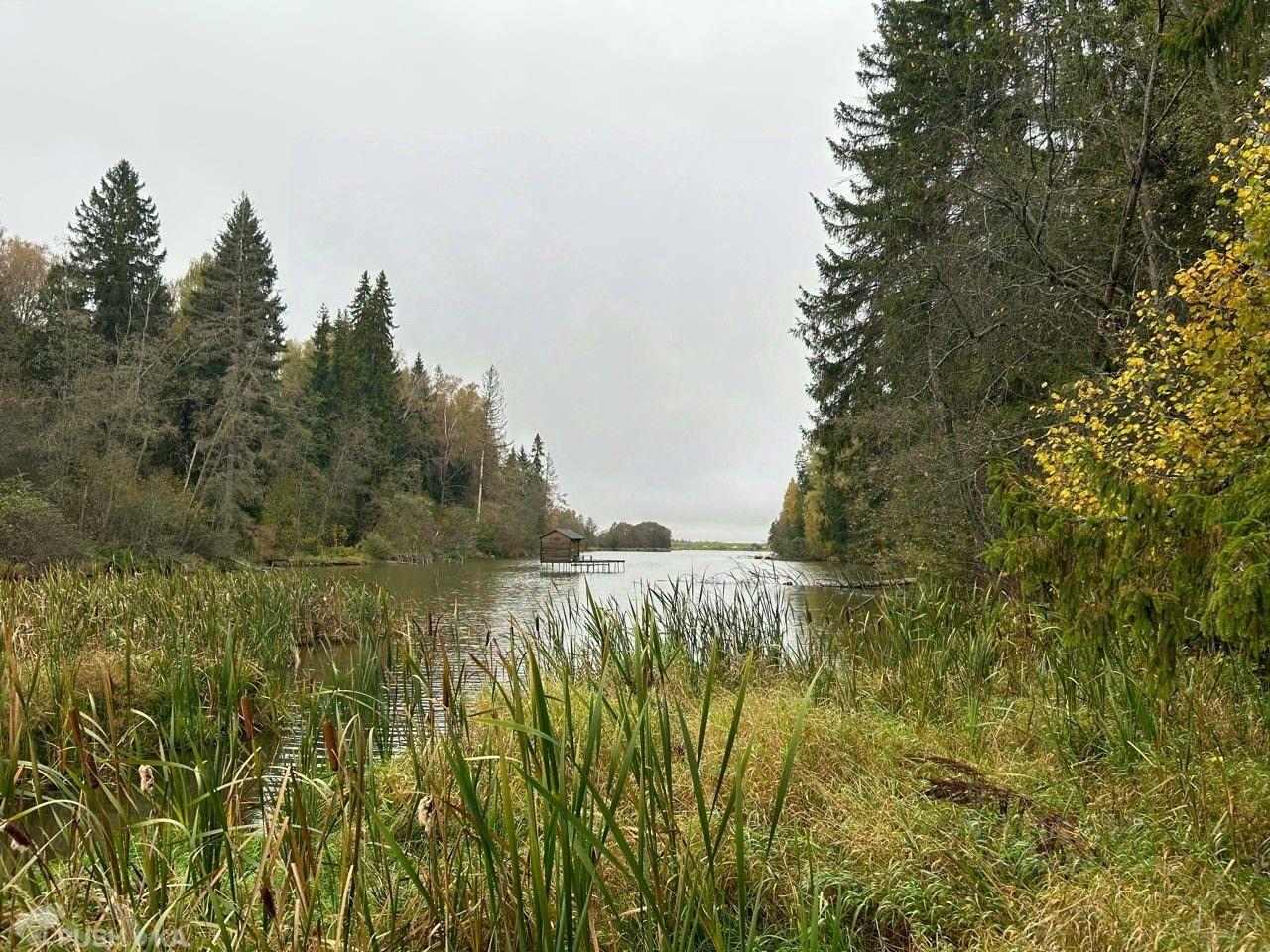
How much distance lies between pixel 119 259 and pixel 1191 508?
34.1 m

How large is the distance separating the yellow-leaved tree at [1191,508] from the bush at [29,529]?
1881 cm

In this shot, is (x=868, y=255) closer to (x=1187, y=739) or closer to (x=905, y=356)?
(x=905, y=356)

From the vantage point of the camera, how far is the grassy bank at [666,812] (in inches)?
48.8

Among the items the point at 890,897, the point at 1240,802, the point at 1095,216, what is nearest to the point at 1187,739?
the point at 1240,802

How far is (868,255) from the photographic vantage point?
54.6ft

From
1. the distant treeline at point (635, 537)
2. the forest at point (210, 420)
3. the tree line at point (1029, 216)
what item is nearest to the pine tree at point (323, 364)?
the forest at point (210, 420)

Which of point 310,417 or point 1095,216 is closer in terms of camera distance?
point 1095,216

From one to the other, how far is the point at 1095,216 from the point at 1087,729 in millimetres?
7479

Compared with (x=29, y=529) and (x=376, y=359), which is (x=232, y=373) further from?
(x=376, y=359)

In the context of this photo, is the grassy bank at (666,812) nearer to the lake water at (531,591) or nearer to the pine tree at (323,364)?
the lake water at (531,591)

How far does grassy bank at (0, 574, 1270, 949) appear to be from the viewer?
1.24m

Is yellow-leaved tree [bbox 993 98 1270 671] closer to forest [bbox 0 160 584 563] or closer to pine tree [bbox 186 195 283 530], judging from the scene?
forest [bbox 0 160 584 563]

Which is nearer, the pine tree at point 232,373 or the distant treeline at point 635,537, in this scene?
the pine tree at point 232,373

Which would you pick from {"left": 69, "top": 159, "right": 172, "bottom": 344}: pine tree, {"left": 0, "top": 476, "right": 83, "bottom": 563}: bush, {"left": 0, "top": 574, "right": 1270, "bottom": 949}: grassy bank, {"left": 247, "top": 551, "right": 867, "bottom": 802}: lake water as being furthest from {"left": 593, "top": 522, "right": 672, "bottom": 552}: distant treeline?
{"left": 0, "top": 574, "right": 1270, "bottom": 949}: grassy bank
